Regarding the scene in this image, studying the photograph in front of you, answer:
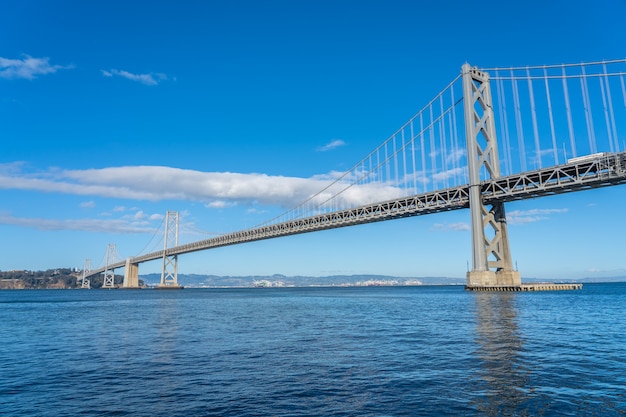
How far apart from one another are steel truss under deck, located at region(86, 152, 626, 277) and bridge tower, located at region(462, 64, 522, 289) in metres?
1.98

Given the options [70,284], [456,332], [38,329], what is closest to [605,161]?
[456,332]

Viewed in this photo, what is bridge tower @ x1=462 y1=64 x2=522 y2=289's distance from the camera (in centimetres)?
5059

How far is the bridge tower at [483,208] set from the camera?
50.6 metres

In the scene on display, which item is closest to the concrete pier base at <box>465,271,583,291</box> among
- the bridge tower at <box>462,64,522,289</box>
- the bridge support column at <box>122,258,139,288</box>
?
the bridge tower at <box>462,64,522,289</box>

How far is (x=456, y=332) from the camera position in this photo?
61.4 ft

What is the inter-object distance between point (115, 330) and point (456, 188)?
1760 inches

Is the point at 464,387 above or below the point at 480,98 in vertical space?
below

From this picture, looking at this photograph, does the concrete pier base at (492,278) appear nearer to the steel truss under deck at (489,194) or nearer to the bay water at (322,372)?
the steel truss under deck at (489,194)

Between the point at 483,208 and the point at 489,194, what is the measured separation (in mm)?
1831

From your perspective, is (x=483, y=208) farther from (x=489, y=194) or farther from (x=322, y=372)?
(x=322, y=372)

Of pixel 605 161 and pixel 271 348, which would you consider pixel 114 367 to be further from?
pixel 605 161

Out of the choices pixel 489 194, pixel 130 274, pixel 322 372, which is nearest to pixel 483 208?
pixel 489 194

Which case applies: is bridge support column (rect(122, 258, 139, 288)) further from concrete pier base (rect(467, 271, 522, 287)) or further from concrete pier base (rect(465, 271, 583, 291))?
concrete pier base (rect(467, 271, 522, 287))

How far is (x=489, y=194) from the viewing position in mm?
52250
